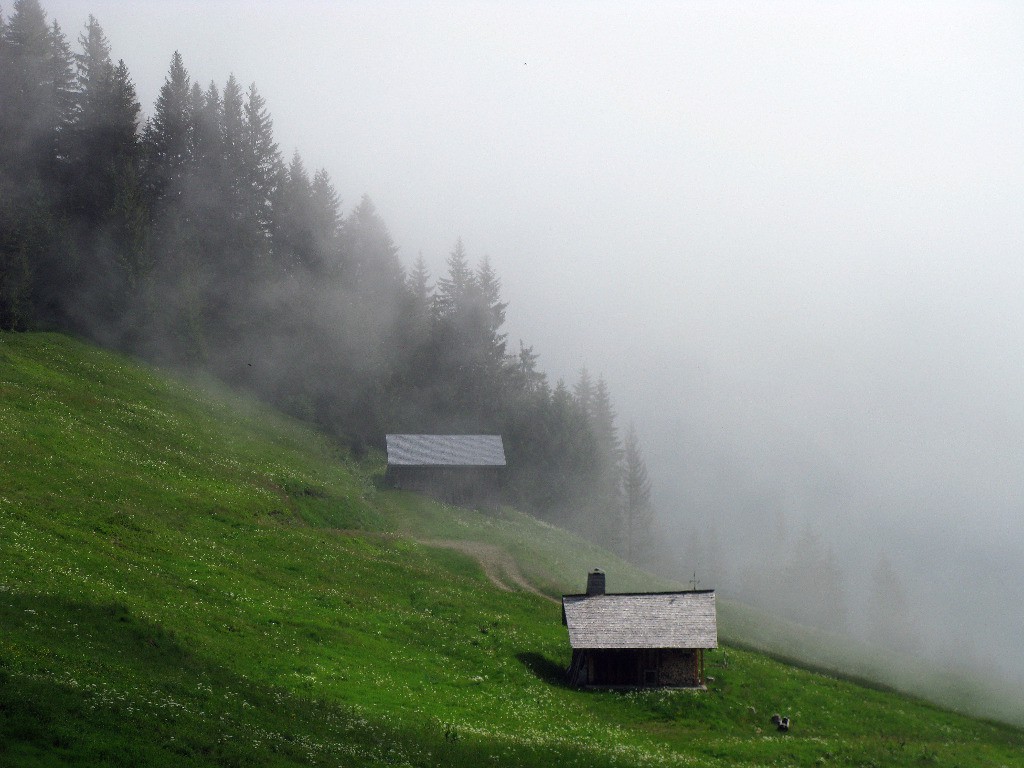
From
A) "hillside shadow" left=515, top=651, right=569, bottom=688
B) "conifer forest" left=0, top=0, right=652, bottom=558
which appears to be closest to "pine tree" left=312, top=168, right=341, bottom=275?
"conifer forest" left=0, top=0, right=652, bottom=558

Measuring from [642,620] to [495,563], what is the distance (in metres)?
25.4

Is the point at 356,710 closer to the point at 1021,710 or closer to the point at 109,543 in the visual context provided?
the point at 109,543

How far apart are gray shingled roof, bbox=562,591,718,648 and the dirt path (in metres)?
14.8

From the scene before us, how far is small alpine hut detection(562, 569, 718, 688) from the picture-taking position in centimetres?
4422

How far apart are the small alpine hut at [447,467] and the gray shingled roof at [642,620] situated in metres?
44.7

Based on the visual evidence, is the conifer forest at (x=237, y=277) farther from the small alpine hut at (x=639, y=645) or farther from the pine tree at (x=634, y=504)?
the small alpine hut at (x=639, y=645)

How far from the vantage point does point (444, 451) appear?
306ft

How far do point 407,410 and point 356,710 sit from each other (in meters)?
81.1

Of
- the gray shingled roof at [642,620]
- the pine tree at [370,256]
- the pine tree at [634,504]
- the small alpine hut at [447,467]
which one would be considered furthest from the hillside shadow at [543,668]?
the pine tree at [634,504]

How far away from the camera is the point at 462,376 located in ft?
387

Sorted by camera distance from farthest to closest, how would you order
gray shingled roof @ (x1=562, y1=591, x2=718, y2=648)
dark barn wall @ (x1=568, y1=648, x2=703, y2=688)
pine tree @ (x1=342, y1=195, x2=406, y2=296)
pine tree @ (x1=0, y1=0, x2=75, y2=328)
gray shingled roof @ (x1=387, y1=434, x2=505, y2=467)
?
pine tree @ (x1=342, y1=195, x2=406, y2=296) < gray shingled roof @ (x1=387, y1=434, x2=505, y2=467) < pine tree @ (x1=0, y1=0, x2=75, y2=328) < dark barn wall @ (x1=568, y1=648, x2=703, y2=688) < gray shingled roof @ (x1=562, y1=591, x2=718, y2=648)

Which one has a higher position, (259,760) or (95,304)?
(95,304)

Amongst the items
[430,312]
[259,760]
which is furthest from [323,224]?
[259,760]

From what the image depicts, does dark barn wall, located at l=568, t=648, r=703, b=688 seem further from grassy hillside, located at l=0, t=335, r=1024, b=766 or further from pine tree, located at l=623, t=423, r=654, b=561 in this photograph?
pine tree, located at l=623, t=423, r=654, b=561
